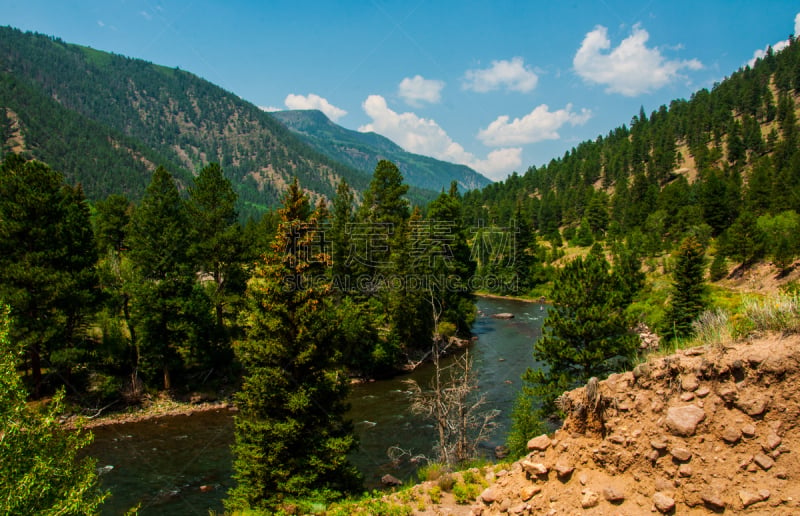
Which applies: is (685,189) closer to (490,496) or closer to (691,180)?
(691,180)

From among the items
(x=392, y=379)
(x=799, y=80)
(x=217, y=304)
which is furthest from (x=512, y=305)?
(x=799, y=80)

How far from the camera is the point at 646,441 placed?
8609 millimetres

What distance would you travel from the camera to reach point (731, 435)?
7.72 meters

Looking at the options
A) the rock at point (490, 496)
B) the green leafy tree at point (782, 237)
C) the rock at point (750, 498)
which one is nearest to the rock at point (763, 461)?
the rock at point (750, 498)

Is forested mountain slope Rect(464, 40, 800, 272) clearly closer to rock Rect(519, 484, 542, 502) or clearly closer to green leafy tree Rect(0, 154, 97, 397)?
rock Rect(519, 484, 542, 502)

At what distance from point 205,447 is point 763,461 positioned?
26.4 metres

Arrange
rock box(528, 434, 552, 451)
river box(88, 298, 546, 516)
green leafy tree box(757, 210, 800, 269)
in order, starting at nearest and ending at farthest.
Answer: rock box(528, 434, 552, 451)
river box(88, 298, 546, 516)
green leafy tree box(757, 210, 800, 269)

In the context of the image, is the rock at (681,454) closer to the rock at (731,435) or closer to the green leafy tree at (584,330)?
the rock at (731,435)

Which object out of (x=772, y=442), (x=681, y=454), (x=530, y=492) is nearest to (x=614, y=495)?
(x=681, y=454)

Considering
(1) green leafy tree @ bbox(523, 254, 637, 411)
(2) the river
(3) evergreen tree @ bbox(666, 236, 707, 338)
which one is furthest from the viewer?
(3) evergreen tree @ bbox(666, 236, 707, 338)

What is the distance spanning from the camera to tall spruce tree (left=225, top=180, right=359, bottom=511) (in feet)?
48.8

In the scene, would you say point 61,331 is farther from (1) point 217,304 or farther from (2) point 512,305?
(2) point 512,305

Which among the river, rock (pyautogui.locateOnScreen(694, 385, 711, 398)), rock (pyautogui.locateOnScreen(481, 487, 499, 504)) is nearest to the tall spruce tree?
the river

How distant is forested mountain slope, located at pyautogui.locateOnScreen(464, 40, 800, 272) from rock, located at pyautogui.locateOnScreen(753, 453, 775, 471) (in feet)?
185
